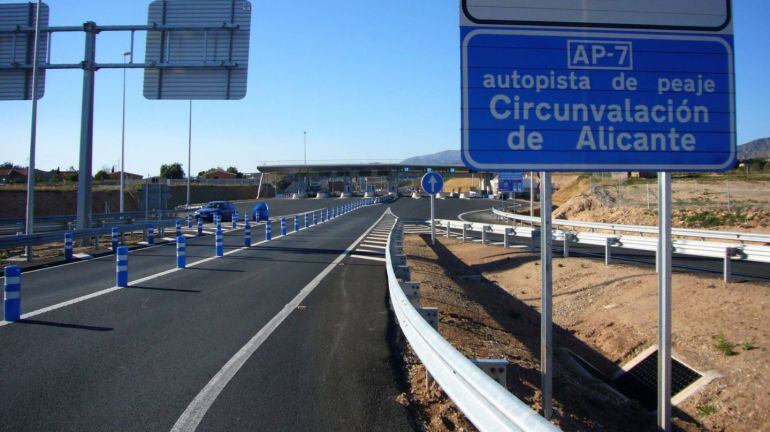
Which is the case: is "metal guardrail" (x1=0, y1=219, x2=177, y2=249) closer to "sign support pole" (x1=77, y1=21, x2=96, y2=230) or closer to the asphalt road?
"sign support pole" (x1=77, y1=21, x2=96, y2=230)

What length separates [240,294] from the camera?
12117 millimetres

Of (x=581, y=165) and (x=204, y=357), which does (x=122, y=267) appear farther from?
(x=581, y=165)

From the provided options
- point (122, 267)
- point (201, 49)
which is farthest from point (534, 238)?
point (201, 49)

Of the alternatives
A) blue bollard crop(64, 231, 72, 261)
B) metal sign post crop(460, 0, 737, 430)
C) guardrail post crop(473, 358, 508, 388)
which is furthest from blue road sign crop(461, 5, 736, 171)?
blue bollard crop(64, 231, 72, 261)

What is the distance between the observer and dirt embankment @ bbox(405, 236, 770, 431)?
21.8 ft

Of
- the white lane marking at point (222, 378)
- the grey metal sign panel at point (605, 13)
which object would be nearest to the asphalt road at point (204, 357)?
the white lane marking at point (222, 378)

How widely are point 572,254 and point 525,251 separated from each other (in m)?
1.63

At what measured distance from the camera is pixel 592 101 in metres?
4.59

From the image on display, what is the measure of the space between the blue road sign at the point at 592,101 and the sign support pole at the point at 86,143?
864 inches

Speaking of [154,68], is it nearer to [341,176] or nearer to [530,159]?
[530,159]

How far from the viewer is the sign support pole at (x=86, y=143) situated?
23.0m

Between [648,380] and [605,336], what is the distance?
2.30m

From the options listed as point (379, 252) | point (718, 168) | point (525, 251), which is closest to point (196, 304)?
point (718, 168)

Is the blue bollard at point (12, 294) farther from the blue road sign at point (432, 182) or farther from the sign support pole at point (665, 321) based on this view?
the blue road sign at point (432, 182)
